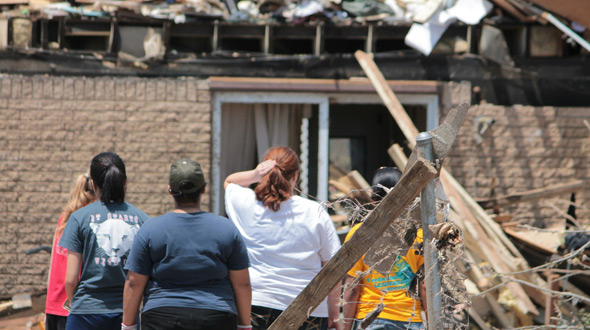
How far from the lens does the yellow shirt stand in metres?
3.36

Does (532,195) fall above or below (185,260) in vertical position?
above

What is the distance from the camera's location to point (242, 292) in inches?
129

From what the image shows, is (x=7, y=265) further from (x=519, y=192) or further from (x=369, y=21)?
(x=519, y=192)

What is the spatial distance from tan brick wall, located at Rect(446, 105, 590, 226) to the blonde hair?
4245 millimetres

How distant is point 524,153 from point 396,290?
14.2 feet

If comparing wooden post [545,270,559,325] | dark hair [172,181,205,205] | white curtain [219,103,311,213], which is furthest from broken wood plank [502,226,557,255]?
dark hair [172,181,205,205]

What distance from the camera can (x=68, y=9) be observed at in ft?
22.8

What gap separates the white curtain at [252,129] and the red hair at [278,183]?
3.63 meters

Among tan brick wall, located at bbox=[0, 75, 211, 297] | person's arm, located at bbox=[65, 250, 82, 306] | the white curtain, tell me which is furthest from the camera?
the white curtain

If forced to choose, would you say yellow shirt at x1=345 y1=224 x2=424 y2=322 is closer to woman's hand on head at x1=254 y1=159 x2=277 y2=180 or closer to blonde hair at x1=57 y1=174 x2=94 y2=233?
woman's hand on head at x1=254 y1=159 x2=277 y2=180

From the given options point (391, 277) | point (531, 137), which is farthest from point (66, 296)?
point (531, 137)

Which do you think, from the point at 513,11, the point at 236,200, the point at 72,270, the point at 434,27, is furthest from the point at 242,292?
the point at 513,11

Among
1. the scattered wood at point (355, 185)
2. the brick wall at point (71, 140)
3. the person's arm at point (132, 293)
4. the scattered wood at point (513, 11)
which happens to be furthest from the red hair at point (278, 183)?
the scattered wood at point (513, 11)

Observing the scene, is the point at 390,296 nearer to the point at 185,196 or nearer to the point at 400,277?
the point at 400,277
